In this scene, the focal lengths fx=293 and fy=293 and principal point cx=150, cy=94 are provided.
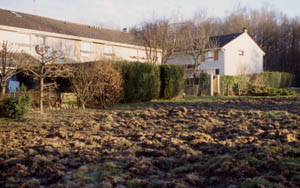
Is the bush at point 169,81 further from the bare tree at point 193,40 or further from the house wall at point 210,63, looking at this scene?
the house wall at point 210,63

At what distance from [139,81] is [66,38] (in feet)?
33.5

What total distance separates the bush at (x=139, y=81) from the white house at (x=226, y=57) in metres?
13.7

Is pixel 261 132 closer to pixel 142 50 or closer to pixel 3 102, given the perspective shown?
pixel 3 102

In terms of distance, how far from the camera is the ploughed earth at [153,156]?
156 inches

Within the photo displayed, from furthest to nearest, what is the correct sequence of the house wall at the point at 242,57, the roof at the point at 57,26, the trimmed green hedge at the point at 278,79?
1. the house wall at the point at 242,57
2. the trimmed green hedge at the point at 278,79
3. the roof at the point at 57,26

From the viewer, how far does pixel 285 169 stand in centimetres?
405

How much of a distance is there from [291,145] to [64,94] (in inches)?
420

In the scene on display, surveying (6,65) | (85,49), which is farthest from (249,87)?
(6,65)

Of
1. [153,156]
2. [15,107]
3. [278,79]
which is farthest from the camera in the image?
[278,79]

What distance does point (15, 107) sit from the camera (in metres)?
9.73

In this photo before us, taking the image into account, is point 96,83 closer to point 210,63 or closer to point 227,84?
point 227,84

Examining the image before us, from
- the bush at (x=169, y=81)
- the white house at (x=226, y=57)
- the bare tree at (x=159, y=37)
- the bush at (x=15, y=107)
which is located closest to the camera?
the bush at (x=15, y=107)

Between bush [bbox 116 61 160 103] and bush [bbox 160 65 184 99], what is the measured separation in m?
0.82

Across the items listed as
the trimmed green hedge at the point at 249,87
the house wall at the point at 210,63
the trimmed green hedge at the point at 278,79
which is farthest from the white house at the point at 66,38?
the trimmed green hedge at the point at 278,79
